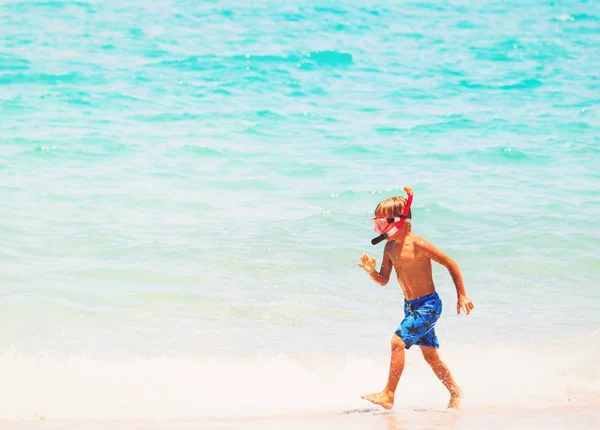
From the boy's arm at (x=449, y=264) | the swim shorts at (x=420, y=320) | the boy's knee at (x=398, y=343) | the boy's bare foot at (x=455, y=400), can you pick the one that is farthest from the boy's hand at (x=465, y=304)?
the boy's bare foot at (x=455, y=400)

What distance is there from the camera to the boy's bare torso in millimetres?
4578

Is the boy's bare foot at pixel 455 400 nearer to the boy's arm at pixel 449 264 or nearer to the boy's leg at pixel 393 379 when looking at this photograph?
the boy's leg at pixel 393 379

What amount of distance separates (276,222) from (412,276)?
4.19 meters

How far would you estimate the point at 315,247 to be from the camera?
7.95m

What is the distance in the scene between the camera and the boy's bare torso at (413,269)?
15.0ft

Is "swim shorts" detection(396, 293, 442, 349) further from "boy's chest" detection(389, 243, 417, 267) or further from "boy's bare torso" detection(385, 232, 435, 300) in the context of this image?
"boy's chest" detection(389, 243, 417, 267)

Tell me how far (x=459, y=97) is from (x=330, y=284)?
31.7ft

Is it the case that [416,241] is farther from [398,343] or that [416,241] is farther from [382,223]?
[398,343]

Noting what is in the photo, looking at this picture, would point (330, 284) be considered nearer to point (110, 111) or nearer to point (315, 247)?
point (315, 247)

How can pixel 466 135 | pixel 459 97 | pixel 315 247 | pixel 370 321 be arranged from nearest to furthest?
1. pixel 370 321
2. pixel 315 247
3. pixel 466 135
4. pixel 459 97

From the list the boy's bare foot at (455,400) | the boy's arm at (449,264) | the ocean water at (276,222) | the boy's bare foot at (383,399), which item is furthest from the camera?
the ocean water at (276,222)

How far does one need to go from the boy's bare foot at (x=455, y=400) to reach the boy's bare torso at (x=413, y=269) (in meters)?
0.57

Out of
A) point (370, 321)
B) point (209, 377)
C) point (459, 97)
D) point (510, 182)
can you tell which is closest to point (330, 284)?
point (370, 321)

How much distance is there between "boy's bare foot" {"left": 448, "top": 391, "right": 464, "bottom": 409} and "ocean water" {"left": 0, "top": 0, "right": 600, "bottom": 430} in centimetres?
10
